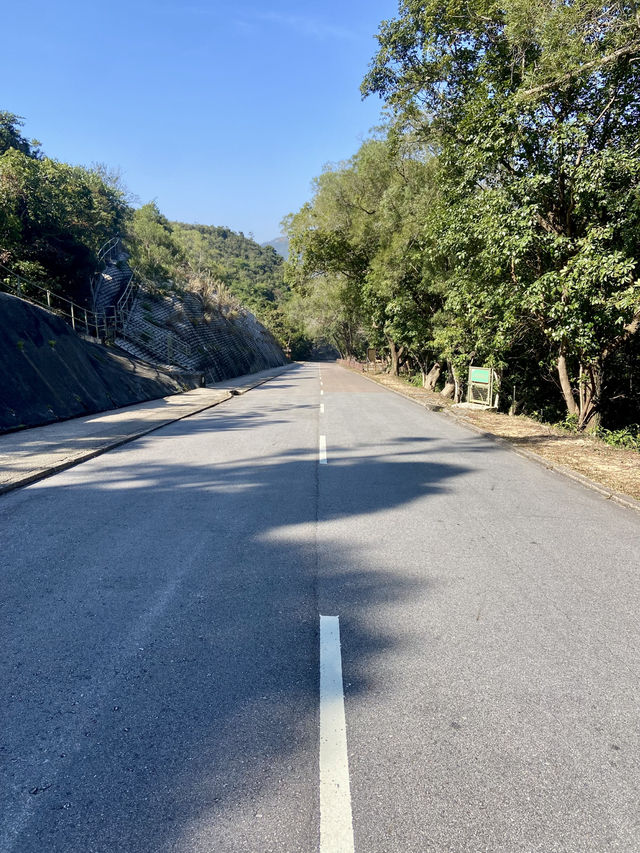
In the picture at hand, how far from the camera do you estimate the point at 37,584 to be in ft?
12.7

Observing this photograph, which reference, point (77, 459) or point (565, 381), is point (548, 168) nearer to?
point (565, 381)

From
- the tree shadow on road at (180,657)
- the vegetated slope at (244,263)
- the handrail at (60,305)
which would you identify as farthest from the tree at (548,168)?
the vegetated slope at (244,263)

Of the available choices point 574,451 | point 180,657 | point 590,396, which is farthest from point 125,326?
point 180,657

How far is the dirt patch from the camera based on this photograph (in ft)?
25.3

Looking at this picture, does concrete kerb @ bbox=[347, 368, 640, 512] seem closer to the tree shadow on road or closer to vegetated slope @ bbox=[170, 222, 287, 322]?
the tree shadow on road

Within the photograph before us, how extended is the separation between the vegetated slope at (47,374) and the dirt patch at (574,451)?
35.2ft

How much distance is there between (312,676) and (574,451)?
8675 mm

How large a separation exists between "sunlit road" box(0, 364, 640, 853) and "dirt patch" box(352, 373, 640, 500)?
6.24 feet

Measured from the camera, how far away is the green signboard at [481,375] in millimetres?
16917

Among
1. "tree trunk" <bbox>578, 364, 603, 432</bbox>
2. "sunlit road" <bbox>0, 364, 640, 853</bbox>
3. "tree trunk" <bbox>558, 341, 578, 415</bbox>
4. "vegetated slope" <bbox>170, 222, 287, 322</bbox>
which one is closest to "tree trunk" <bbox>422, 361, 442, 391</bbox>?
"tree trunk" <bbox>558, 341, 578, 415</bbox>

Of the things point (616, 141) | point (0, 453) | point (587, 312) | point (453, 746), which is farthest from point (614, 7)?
point (0, 453)

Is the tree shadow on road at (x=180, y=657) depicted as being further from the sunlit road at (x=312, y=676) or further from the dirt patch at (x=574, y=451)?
the dirt patch at (x=574, y=451)

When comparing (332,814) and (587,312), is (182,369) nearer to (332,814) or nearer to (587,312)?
(587,312)

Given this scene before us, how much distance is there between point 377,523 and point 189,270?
39.2 meters
